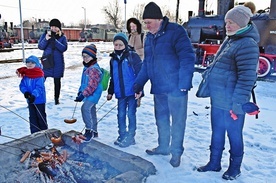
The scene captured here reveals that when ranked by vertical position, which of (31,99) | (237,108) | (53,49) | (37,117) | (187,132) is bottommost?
(187,132)

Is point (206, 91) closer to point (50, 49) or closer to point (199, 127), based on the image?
point (199, 127)

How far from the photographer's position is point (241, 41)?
2.46 m

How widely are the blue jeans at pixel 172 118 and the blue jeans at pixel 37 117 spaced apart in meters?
1.62

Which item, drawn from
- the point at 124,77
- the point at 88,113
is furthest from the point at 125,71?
the point at 88,113

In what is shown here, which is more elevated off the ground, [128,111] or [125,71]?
[125,71]

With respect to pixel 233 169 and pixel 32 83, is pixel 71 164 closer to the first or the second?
pixel 32 83

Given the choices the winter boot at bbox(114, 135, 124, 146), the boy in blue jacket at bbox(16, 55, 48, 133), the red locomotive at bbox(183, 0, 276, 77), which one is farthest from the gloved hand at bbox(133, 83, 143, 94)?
the red locomotive at bbox(183, 0, 276, 77)

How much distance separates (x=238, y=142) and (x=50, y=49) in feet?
13.0

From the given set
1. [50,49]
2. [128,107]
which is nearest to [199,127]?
[128,107]

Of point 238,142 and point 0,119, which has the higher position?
point 238,142

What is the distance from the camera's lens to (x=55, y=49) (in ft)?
17.3

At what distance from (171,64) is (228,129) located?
2.98 ft

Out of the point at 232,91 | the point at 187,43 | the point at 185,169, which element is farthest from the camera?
the point at 185,169

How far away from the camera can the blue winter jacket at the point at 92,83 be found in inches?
132
